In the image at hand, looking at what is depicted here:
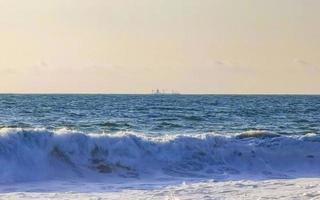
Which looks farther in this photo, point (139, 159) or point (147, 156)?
point (147, 156)

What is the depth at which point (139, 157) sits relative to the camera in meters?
19.5

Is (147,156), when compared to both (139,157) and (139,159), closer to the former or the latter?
(139,157)

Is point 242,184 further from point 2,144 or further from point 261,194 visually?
point 2,144

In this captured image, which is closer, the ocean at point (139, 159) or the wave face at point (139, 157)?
the ocean at point (139, 159)

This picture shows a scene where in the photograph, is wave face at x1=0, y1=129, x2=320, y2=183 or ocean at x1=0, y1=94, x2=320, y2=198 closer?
ocean at x1=0, y1=94, x2=320, y2=198

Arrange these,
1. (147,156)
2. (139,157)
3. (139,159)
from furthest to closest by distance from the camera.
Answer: (147,156) < (139,157) < (139,159)

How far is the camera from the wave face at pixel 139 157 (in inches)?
693

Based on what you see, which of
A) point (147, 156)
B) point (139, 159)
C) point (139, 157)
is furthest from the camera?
point (147, 156)

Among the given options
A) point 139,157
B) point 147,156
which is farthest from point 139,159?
point 147,156

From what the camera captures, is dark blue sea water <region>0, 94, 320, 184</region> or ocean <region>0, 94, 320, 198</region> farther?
dark blue sea water <region>0, 94, 320, 184</region>

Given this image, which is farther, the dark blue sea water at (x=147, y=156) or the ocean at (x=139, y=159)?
the dark blue sea water at (x=147, y=156)

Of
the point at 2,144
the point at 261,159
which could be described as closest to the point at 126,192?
the point at 2,144

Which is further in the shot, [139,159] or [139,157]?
[139,157]

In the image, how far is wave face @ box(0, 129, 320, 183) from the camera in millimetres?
17609
